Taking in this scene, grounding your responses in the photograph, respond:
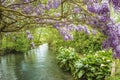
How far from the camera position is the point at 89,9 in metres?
5.39

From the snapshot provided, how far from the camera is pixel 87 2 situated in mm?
5484

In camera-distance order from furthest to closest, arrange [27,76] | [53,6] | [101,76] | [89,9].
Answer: [27,76]
[101,76]
[53,6]
[89,9]

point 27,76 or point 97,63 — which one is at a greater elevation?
point 97,63

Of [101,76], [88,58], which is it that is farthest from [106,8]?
[88,58]

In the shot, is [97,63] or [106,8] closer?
[106,8]

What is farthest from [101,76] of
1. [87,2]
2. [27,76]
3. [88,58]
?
[87,2]

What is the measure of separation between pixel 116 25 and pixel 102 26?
0.78 ft

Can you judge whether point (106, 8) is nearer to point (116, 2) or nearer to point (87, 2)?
point (116, 2)

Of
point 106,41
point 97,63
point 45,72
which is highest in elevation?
point 106,41

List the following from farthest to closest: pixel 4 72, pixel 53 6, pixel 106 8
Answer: pixel 4 72 < pixel 53 6 < pixel 106 8

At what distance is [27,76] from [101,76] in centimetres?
506

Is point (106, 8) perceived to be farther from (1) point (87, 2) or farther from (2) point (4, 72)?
(2) point (4, 72)

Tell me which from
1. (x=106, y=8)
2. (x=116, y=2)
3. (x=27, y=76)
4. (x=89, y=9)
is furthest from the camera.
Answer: (x=27, y=76)

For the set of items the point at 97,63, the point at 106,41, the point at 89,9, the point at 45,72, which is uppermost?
the point at 89,9
